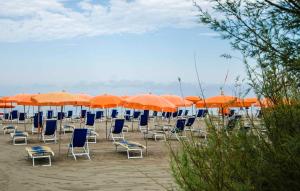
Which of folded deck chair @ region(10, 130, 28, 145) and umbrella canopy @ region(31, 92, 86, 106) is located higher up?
umbrella canopy @ region(31, 92, 86, 106)

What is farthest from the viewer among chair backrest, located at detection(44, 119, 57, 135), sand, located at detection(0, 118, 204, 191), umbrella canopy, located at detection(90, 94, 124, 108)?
umbrella canopy, located at detection(90, 94, 124, 108)

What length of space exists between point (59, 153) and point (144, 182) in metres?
4.73

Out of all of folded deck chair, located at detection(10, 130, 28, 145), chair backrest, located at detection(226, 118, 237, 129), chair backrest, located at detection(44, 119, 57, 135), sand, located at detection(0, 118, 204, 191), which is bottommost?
sand, located at detection(0, 118, 204, 191)

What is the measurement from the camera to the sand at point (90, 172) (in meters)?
8.53

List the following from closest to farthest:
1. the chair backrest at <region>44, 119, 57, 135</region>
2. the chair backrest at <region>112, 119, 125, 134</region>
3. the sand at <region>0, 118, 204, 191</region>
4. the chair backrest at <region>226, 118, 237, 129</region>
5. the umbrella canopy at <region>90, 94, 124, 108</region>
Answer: the chair backrest at <region>226, 118, 237, 129</region>, the sand at <region>0, 118, 204, 191</region>, the chair backrest at <region>44, 119, 57, 135</region>, the chair backrest at <region>112, 119, 125, 134</region>, the umbrella canopy at <region>90, 94, 124, 108</region>

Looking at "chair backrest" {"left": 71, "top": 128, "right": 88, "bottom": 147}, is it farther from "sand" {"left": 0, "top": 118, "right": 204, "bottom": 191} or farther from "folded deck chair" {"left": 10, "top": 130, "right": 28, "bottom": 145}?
"folded deck chair" {"left": 10, "top": 130, "right": 28, "bottom": 145}

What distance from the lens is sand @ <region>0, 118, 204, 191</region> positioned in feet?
28.0

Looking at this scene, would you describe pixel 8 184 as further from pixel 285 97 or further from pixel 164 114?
pixel 164 114

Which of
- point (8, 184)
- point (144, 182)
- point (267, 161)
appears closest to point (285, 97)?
point (267, 161)

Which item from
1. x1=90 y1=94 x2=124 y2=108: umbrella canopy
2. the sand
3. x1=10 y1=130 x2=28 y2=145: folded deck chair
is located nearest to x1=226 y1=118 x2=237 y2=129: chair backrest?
the sand

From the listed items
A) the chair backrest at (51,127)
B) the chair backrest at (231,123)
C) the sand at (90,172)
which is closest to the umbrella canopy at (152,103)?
the sand at (90,172)

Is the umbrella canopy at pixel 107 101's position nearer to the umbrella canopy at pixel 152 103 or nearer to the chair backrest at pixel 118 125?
the chair backrest at pixel 118 125

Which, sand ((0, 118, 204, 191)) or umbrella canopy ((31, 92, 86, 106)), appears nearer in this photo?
sand ((0, 118, 204, 191))

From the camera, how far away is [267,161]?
12.5ft
